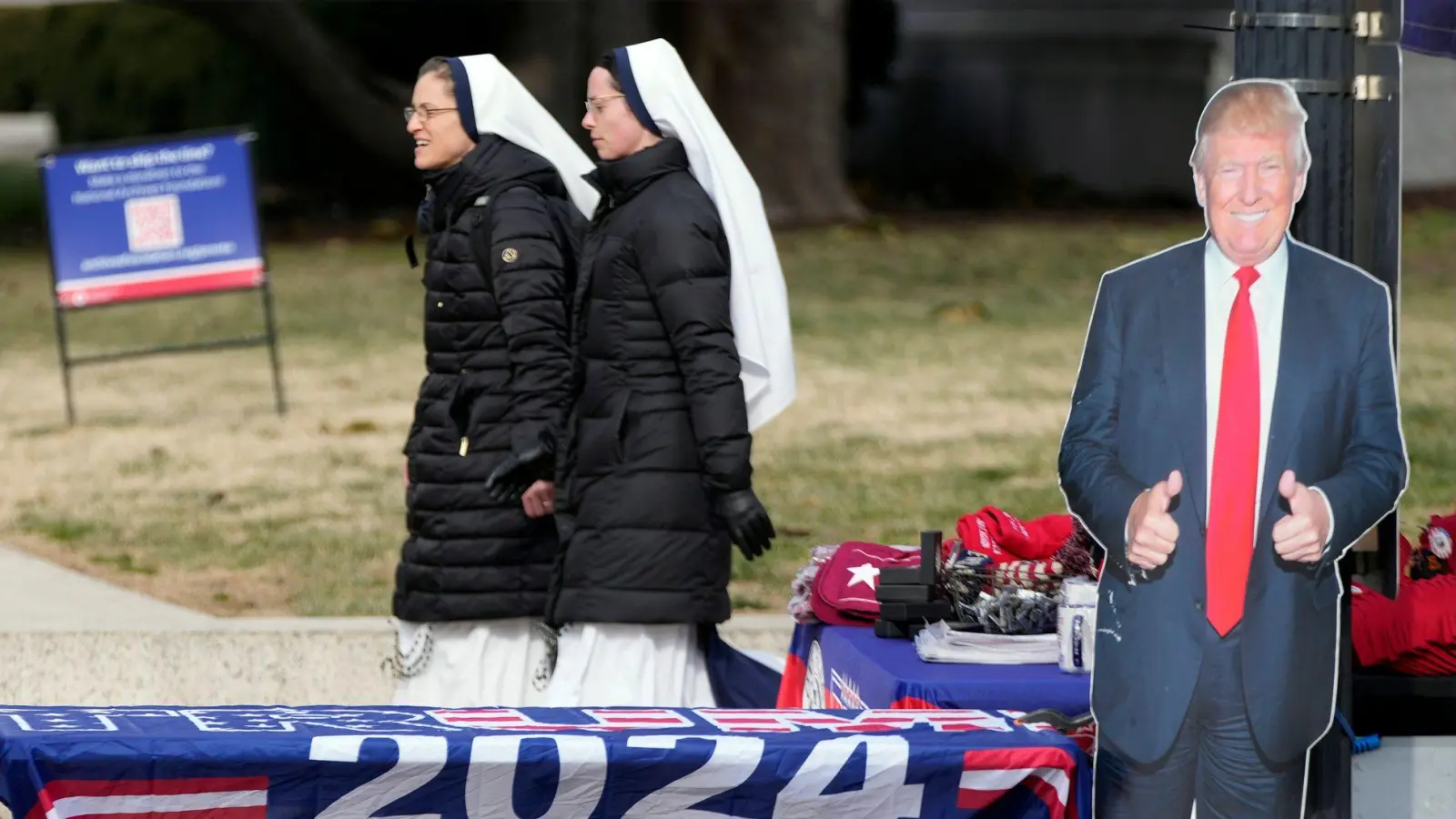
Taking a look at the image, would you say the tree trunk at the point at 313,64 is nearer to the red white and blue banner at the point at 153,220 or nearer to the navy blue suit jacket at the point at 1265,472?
the red white and blue banner at the point at 153,220

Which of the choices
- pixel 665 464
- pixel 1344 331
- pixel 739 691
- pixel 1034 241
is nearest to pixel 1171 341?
pixel 1344 331

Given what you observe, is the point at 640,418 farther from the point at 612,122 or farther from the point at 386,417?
the point at 386,417

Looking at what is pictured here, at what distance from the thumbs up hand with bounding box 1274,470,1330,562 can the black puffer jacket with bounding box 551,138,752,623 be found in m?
2.02

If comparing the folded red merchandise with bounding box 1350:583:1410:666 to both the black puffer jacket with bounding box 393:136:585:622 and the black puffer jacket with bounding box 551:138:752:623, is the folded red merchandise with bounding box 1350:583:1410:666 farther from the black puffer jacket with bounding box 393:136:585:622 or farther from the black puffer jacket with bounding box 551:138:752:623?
the black puffer jacket with bounding box 393:136:585:622

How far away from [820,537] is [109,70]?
71.7 feet

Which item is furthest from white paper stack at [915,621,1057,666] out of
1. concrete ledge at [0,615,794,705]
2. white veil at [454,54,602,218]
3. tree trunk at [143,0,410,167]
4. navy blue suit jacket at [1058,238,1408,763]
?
tree trunk at [143,0,410,167]

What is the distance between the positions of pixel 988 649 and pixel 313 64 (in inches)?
779

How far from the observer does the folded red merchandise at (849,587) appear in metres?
5.45

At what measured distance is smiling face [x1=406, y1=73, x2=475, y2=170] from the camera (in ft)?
19.9

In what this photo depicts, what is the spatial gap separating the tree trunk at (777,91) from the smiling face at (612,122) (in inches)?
702

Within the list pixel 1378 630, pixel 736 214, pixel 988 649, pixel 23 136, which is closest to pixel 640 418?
pixel 736 214

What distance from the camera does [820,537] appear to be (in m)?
9.35

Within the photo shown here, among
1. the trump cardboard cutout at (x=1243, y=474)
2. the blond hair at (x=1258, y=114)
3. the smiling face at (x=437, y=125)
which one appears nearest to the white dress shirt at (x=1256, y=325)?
the trump cardboard cutout at (x=1243, y=474)

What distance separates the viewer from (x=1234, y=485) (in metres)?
3.72
